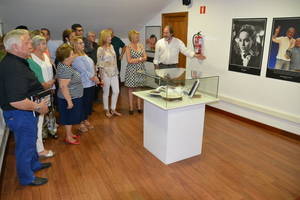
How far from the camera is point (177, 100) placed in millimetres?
2768

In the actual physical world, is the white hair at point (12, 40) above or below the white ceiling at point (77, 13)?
below

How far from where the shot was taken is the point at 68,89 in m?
2.92

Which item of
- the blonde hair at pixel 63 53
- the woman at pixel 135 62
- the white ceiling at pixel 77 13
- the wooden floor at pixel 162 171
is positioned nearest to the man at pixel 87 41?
the woman at pixel 135 62

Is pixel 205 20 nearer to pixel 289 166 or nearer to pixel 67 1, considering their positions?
pixel 67 1

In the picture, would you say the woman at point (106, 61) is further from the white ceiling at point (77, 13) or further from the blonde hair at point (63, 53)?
the white ceiling at point (77, 13)

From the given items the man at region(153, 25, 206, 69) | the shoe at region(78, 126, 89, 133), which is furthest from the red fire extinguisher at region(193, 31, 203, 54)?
the shoe at region(78, 126, 89, 133)

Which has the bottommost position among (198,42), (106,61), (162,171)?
(162,171)

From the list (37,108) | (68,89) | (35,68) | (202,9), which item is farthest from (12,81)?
(202,9)

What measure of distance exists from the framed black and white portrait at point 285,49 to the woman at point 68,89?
298 cm

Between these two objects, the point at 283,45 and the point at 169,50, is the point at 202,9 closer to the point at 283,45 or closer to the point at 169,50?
the point at 169,50

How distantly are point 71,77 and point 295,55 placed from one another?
3180 millimetres

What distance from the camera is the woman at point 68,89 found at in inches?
110

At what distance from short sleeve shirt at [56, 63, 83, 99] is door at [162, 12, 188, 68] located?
10.1 feet

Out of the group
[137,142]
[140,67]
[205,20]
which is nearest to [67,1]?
[140,67]
